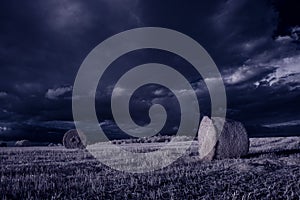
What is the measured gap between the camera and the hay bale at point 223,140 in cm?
1351

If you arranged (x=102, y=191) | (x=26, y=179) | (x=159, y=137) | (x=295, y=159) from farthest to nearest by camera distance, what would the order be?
(x=159, y=137) → (x=295, y=159) → (x=26, y=179) → (x=102, y=191)

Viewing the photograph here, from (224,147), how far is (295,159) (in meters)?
2.86

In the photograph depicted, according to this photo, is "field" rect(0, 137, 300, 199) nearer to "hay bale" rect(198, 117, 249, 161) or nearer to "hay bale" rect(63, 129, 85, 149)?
"hay bale" rect(198, 117, 249, 161)

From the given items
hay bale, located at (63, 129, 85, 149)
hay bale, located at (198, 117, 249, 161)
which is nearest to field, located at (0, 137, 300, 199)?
hay bale, located at (198, 117, 249, 161)

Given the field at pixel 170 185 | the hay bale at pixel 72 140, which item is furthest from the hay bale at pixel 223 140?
the hay bale at pixel 72 140

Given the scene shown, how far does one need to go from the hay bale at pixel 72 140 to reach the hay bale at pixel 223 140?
41.5ft

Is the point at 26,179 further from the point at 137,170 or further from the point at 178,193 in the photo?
the point at 178,193

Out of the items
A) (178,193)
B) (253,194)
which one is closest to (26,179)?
(178,193)

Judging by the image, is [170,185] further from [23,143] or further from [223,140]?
[23,143]

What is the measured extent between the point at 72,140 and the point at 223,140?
46.0 feet

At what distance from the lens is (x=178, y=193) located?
644cm

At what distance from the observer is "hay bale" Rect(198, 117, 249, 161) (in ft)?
44.3

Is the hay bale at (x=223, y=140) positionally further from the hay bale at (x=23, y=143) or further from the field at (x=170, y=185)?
the hay bale at (x=23, y=143)

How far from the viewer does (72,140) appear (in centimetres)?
2458
